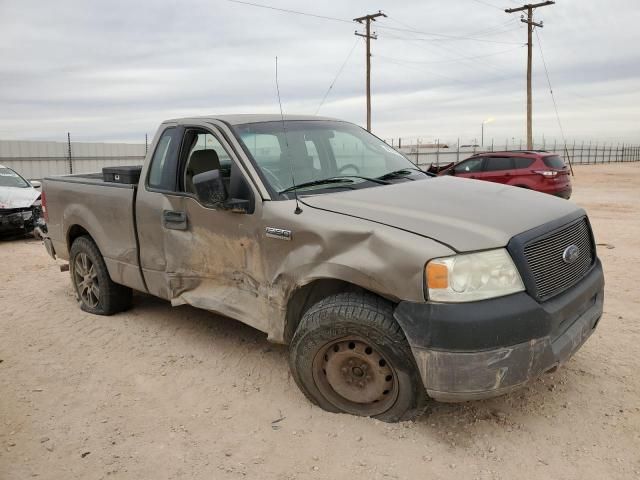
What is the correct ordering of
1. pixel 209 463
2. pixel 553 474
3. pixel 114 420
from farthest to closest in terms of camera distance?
pixel 114 420 < pixel 209 463 < pixel 553 474

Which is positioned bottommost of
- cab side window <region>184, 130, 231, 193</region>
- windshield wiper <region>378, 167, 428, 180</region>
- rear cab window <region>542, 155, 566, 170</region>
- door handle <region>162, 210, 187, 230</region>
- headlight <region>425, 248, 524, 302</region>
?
headlight <region>425, 248, 524, 302</region>

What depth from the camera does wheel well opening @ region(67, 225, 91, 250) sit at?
5.64 m

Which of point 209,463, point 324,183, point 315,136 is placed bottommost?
point 209,463

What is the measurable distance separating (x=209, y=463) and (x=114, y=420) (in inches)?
33.1

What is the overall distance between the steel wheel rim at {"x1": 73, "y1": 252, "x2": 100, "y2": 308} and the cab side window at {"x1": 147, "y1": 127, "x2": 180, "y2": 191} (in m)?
1.41

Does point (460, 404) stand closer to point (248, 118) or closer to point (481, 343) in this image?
point (481, 343)

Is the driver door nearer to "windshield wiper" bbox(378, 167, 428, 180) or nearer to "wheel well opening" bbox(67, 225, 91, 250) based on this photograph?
"windshield wiper" bbox(378, 167, 428, 180)

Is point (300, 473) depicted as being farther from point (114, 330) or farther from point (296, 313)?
point (114, 330)

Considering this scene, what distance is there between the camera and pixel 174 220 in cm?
→ 421

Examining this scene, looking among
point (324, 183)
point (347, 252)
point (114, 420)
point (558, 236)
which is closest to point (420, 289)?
point (347, 252)

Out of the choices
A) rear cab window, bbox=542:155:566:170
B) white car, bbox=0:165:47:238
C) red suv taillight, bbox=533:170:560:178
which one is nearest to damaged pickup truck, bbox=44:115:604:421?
white car, bbox=0:165:47:238

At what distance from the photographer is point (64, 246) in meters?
5.80

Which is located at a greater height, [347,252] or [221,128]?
[221,128]

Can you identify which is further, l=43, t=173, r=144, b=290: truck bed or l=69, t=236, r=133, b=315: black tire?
l=69, t=236, r=133, b=315: black tire
